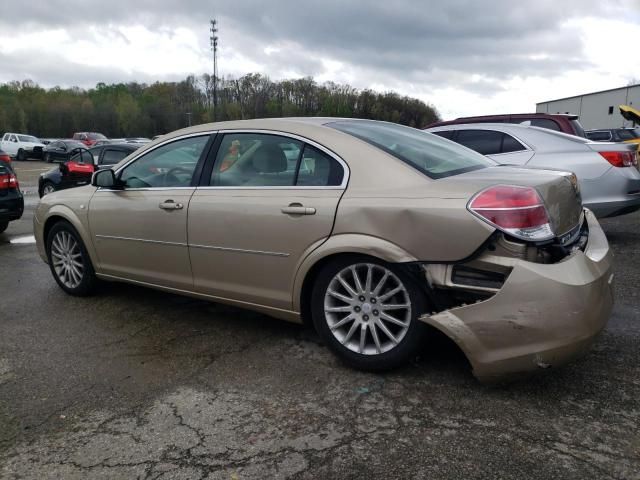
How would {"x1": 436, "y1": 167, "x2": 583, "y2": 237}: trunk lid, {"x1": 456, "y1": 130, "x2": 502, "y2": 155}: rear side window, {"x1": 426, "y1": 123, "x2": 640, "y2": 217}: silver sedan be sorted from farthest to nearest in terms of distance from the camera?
{"x1": 456, "y1": 130, "x2": 502, "y2": 155}: rear side window < {"x1": 426, "y1": 123, "x2": 640, "y2": 217}: silver sedan < {"x1": 436, "y1": 167, "x2": 583, "y2": 237}: trunk lid

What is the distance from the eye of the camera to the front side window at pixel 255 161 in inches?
138

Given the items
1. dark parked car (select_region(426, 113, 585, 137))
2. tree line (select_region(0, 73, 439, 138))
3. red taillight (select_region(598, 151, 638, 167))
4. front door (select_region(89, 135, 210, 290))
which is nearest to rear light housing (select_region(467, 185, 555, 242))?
front door (select_region(89, 135, 210, 290))

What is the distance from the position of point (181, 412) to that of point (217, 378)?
0.42 meters

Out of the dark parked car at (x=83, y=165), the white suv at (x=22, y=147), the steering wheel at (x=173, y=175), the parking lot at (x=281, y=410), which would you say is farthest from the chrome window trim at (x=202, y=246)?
the white suv at (x=22, y=147)

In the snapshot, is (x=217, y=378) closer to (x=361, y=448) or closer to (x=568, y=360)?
(x=361, y=448)

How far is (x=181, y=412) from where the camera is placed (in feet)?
9.25

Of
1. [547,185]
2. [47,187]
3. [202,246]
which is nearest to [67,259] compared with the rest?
[202,246]

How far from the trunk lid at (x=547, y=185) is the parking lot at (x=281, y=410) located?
0.89 m

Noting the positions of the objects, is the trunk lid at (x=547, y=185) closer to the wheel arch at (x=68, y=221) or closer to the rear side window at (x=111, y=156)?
the wheel arch at (x=68, y=221)

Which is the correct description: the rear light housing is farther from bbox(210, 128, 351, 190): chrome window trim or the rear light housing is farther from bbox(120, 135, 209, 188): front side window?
bbox(120, 135, 209, 188): front side window

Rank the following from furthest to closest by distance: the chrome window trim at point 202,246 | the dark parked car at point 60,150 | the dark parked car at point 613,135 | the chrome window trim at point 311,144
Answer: the dark parked car at point 60,150
the dark parked car at point 613,135
the chrome window trim at point 202,246
the chrome window trim at point 311,144

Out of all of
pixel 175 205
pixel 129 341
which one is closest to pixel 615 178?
pixel 175 205

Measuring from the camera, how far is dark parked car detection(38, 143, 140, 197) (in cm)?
1263

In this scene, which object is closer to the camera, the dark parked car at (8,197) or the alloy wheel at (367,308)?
the alloy wheel at (367,308)
